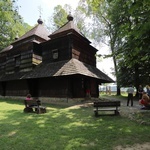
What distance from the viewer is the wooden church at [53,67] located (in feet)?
63.5

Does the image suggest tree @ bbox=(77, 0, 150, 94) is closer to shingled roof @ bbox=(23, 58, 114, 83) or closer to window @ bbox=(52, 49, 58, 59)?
shingled roof @ bbox=(23, 58, 114, 83)

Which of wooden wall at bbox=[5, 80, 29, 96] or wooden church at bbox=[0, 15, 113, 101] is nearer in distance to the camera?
wooden church at bbox=[0, 15, 113, 101]

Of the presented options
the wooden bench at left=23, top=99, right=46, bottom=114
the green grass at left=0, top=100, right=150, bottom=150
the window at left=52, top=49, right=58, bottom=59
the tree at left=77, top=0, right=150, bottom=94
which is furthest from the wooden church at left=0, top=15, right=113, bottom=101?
the green grass at left=0, top=100, right=150, bottom=150

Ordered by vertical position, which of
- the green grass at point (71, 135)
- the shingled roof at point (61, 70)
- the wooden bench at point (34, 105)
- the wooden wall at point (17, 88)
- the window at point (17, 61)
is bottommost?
the green grass at point (71, 135)

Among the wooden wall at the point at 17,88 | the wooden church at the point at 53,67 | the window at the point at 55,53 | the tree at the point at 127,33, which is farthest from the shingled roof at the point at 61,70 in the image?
the tree at the point at 127,33

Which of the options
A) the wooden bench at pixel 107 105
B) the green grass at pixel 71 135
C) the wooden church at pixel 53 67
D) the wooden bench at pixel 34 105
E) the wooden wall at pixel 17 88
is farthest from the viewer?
the wooden wall at pixel 17 88

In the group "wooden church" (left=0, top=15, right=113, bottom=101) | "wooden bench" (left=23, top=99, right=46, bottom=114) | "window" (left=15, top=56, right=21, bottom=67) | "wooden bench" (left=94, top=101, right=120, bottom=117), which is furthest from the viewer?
"window" (left=15, top=56, right=21, bottom=67)

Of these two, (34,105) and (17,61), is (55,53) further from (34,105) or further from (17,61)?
(34,105)

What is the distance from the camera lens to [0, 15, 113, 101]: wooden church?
19.3 metres

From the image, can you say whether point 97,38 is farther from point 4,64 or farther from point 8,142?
point 8,142

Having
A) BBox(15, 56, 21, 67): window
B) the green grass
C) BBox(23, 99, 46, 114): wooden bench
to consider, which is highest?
BBox(15, 56, 21, 67): window

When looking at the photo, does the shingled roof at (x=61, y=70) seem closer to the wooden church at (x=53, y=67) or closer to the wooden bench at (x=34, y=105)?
the wooden church at (x=53, y=67)

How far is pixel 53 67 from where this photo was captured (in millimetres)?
20453


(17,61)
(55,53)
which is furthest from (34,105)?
(17,61)
